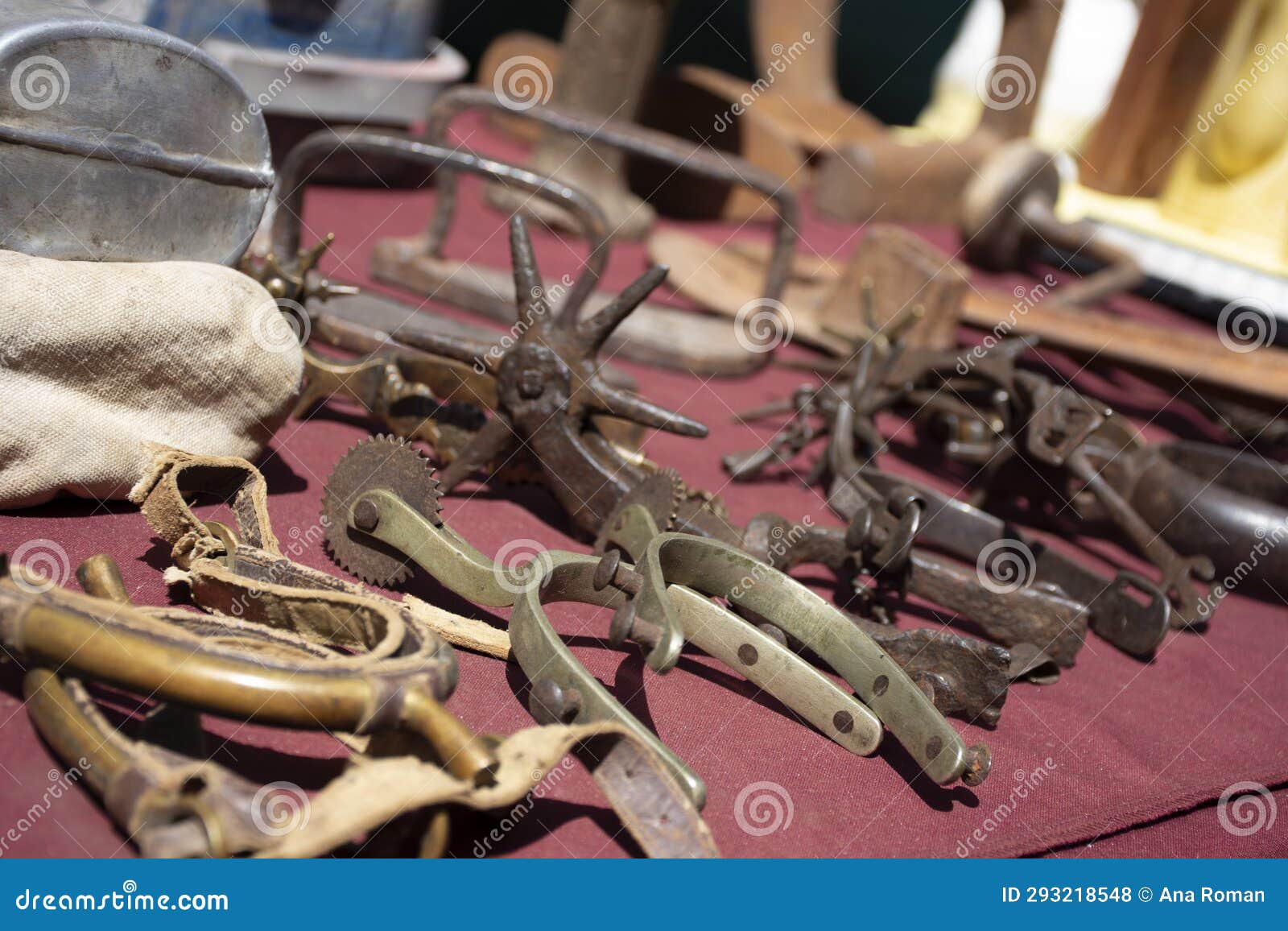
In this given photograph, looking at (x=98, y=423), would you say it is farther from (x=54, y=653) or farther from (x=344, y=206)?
(x=344, y=206)

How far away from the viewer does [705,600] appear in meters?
1.65

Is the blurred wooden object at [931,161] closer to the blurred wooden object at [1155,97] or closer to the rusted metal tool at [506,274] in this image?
the blurred wooden object at [1155,97]
